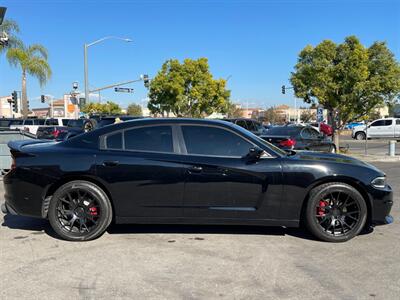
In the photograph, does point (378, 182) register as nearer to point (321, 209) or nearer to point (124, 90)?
point (321, 209)

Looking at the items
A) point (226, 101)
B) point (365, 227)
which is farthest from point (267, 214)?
point (226, 101)

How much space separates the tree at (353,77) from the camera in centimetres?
1795

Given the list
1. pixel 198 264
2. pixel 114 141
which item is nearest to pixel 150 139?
pixel 114 141

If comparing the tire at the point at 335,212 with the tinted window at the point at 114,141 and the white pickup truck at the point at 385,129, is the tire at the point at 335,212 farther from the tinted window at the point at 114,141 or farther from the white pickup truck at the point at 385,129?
the white pickup truck at the point at 385,129

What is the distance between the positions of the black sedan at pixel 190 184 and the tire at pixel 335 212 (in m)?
0.01

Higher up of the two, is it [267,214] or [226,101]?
[226,101]

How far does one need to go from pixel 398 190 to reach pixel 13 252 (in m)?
7.55

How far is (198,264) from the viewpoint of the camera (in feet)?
14.6

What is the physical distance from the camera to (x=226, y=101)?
46.5 m

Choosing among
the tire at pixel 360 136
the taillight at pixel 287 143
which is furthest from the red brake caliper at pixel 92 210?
the tire at pixel 360 136

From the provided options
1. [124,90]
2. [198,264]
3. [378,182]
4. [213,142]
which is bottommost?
[198,264]

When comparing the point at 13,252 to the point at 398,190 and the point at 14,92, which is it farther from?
the point at 14,92

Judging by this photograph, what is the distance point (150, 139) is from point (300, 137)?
10354mm

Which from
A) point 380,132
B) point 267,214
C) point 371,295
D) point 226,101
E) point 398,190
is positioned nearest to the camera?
point 371,295
